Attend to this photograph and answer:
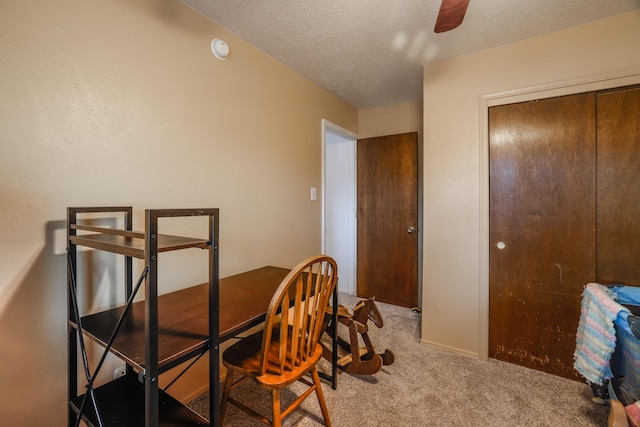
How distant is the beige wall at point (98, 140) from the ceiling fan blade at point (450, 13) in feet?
4.29

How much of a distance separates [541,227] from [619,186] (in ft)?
1.52

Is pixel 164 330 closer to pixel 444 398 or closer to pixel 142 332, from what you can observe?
pixel 142 332

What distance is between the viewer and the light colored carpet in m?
1.46

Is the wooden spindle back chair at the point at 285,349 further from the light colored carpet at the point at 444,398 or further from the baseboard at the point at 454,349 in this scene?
the baseboard at the point at 454,349

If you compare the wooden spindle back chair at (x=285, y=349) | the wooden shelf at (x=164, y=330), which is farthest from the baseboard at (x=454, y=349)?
the wooden shelf at (x=164, y=330)

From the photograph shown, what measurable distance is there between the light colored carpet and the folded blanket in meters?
0.34

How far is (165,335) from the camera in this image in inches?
38.6

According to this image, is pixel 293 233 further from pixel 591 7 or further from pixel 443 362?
pixel 591 7

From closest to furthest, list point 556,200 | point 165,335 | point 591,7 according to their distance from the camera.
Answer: point 165,335 < point 591,7 < point 556,200

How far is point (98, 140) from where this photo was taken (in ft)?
4.07

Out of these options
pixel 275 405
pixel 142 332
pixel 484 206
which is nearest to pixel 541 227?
pixel 484 206

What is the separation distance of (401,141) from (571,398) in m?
2.48

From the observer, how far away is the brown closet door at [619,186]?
5.41ft

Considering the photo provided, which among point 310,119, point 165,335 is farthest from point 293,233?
point 165,335
